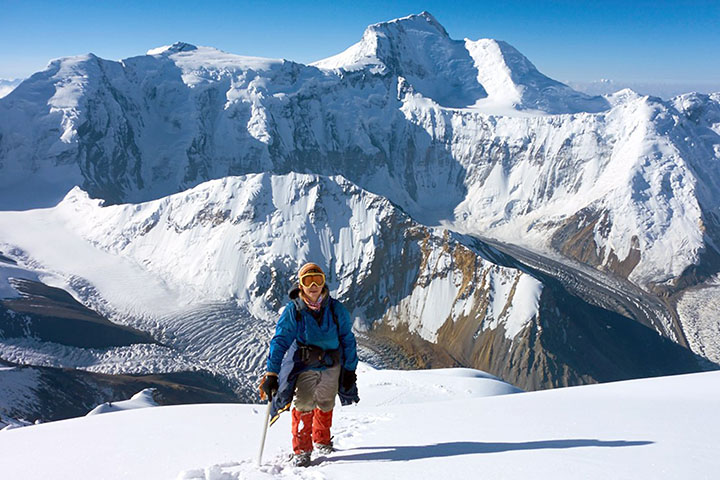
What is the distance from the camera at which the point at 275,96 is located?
14312 centimetres

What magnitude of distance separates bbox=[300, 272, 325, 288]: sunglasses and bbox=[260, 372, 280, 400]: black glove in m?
1.56

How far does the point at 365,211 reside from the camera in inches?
2901

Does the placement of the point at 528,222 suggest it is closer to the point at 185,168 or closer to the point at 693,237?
the point at 693,237

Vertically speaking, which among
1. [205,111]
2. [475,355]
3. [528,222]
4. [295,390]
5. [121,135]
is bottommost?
[475,355]

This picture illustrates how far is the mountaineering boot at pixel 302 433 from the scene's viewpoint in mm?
7805

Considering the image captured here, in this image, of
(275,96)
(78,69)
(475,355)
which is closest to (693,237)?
(475,355)

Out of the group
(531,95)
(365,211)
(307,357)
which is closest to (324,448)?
(307,357)

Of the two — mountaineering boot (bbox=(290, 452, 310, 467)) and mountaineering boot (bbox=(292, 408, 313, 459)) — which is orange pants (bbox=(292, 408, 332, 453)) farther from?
mountaineering boot (bbox=(290, 452, 310, 467))

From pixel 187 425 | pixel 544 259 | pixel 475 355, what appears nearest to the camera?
A: pixel 187 425

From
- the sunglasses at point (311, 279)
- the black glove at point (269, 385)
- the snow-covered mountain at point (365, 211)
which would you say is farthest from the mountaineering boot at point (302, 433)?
the snow-covered mountain at point (365, 211)

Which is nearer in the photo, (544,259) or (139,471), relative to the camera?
(139,471)

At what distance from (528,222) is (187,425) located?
125148 mm

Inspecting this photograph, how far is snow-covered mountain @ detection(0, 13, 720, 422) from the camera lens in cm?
6228

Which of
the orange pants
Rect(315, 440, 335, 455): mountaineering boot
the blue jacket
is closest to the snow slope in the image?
Rect(315, 440, 335, 455): mountaineering boot
